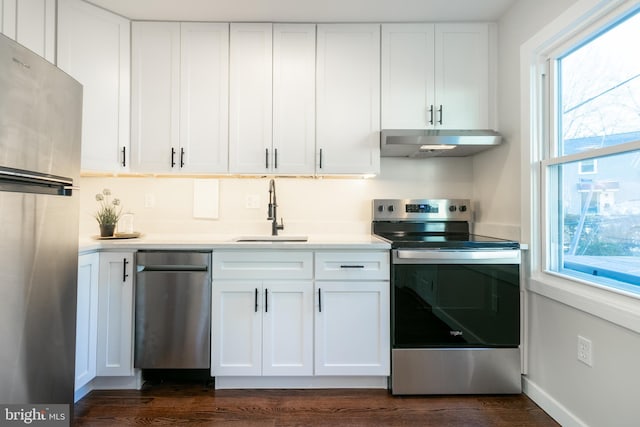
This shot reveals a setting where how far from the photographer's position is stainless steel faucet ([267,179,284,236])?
2352 mm

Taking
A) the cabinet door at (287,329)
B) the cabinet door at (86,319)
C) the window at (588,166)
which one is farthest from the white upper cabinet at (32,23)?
the window at (588,166)

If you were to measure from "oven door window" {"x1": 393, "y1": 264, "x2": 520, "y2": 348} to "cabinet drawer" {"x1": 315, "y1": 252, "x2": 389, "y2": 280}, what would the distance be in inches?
3.5

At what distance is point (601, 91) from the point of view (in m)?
1.53

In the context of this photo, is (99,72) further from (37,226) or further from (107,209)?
(37,226)

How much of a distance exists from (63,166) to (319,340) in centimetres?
155

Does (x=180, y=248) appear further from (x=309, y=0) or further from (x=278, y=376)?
(x=309, y=0)

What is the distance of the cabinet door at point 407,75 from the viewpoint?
221 centimetres

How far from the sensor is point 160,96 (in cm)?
218

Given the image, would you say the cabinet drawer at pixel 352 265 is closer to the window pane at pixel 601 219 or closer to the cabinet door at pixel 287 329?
the cabinet door at pixel 287 329

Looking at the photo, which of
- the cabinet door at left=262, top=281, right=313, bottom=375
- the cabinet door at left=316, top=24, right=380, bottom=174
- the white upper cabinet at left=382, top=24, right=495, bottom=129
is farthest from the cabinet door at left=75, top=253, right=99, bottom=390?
the white upper cabinet at left=382, top=24, right=495, bottom=129

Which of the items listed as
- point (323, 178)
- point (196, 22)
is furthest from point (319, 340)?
point (196, 22)

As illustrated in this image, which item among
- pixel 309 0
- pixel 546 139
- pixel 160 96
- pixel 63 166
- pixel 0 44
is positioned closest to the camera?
pixel 0 44

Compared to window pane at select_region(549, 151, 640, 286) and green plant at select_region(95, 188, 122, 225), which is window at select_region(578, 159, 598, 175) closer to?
window pane at select_region(549, 151, 640, 286)

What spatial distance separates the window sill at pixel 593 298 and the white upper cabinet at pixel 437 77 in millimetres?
1092
